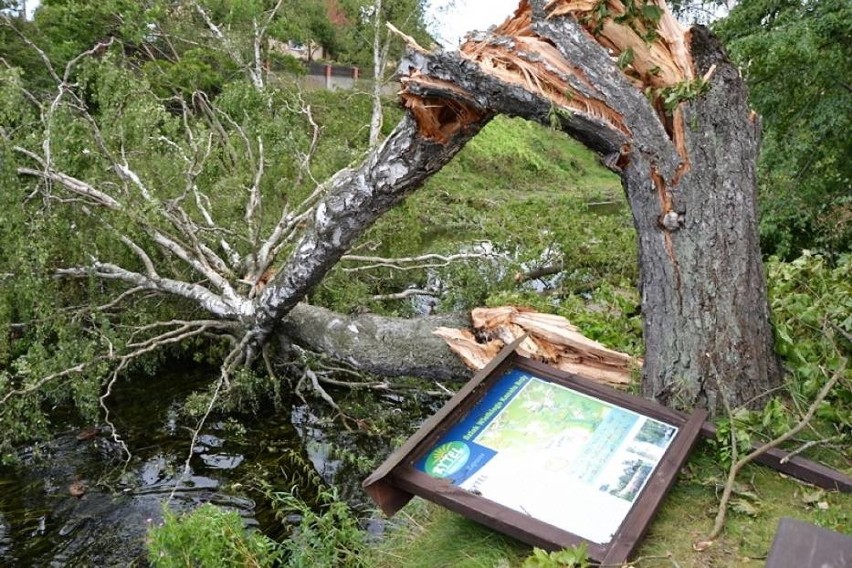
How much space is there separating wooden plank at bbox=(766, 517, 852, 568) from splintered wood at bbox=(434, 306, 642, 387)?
6.97 ft

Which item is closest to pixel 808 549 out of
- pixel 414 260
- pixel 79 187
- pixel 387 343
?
pixel 387 343

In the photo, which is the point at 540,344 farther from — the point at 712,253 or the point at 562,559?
the point at 562,559

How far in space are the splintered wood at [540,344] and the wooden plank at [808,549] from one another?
6.97ft

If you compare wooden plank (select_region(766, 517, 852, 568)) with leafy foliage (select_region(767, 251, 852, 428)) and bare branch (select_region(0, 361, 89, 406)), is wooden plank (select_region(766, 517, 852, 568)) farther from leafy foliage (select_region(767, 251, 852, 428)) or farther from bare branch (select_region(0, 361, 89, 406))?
bare branch (select_region(0, 361, 89, 406))

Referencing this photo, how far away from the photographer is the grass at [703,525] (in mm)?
2213

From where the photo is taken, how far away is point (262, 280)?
535 cm

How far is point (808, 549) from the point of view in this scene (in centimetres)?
130

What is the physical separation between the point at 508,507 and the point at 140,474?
3360mm

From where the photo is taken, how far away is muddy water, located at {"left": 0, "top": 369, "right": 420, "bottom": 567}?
4.03 metres

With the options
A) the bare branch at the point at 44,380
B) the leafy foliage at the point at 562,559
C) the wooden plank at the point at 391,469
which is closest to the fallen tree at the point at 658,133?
the wooden plank at the point at 391,469

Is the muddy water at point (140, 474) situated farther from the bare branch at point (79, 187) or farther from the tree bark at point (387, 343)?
the bare branch at point (79, 187)

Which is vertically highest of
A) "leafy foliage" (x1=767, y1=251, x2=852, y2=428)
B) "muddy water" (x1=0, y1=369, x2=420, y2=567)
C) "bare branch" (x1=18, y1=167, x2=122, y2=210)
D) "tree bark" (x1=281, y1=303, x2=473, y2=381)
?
"bare branch" (x1=18, y1=167, x2=122, y2=210)

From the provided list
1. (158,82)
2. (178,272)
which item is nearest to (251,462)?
(178,272)

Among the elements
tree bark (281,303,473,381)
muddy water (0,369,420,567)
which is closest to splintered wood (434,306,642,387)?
tree bark (281,303,473,381)
